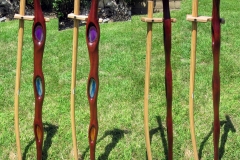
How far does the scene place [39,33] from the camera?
9.25 feet

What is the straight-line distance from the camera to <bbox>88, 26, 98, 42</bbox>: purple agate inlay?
8.80ft

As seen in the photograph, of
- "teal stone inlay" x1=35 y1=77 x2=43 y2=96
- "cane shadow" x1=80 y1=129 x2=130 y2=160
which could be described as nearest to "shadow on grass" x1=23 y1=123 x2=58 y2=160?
"cane shadow" x1=80 y1=129 x2=130 y2=160

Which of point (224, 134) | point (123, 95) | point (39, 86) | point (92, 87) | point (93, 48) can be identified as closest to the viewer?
point (93, 48)

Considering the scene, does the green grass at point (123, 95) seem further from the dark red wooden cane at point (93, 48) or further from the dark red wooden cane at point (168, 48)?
the dark red wooden cane at point (93, 48)

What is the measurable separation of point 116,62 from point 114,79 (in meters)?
0.53

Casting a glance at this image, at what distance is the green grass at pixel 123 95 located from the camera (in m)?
3.61

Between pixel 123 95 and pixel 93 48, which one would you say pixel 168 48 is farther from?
pixel 123 95

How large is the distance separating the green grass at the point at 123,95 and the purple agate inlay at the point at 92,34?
4.15 feet

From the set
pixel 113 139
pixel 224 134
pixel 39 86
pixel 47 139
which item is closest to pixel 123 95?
pixel 113 139

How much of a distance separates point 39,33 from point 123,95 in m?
1.90

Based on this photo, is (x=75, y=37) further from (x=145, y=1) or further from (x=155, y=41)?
(x=145, y=1)

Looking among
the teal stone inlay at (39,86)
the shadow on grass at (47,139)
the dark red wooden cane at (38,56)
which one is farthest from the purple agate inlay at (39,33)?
the shadow on grass at (47,139)

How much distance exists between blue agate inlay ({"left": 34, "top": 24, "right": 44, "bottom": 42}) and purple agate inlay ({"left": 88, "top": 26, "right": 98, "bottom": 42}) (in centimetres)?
39

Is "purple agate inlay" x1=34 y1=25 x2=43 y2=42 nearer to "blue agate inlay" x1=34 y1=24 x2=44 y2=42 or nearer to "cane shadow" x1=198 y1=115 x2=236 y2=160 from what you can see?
"blue agate inlay" x1=34 y1=24 x2=44 y2=42
